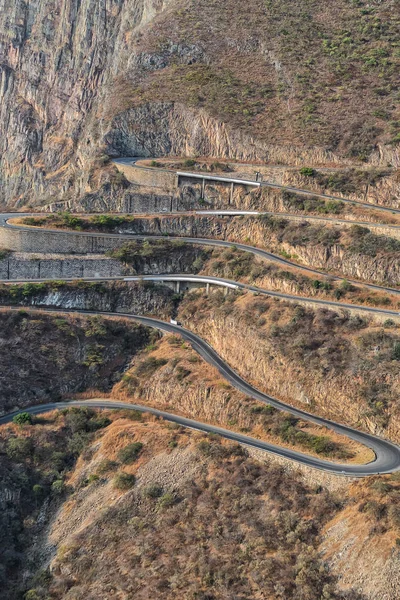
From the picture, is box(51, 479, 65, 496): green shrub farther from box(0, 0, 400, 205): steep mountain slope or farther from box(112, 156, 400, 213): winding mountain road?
box(0, 0, 400, 205): steep mountain slope

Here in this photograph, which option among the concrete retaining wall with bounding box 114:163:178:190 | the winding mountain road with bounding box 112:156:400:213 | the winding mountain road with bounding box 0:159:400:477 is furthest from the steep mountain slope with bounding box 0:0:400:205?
the winding mountain road with bounding box 0:159:400:477

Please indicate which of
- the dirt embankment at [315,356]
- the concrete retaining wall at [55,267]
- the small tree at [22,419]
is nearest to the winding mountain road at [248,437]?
the dirt embankment at [315,356]

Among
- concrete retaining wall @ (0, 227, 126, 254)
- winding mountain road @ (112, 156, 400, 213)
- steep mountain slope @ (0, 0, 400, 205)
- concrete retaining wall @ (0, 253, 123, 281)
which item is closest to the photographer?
concrete retaining wall @ (0, 253, 123, 281)

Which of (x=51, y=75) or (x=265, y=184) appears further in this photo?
(x=51, y=75)

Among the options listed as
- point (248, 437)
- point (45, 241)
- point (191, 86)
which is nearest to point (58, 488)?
point (248, 437)

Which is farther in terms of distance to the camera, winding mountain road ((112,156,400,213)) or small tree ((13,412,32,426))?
winding mountain road ((112,156,400,213))

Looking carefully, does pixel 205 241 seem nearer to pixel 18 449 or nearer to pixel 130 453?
pixel 130 453

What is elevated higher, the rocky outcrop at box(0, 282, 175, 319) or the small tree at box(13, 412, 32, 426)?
the rocky outcrop at box(0, 282, 175, 319)

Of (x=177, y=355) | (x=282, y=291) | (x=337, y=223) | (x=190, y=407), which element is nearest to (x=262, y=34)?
(x=337, y=223)

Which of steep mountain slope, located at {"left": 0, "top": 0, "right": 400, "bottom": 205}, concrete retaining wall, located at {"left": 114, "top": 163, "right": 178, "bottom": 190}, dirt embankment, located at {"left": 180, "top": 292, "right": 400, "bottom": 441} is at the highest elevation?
steep mountain slope, located at {"left": 0, "top": 0, "right": 400, "bottom": 205}
